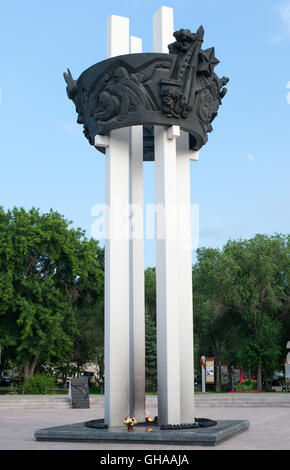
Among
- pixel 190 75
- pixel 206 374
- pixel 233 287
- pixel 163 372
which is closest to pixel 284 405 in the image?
pixel 206 374

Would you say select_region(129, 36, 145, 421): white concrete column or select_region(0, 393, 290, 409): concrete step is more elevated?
select_region(129, 36, 145, 421): white concrete column

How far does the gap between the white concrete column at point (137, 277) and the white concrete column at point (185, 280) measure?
3.18ft

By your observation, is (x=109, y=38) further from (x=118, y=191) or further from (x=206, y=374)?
(x=206, y=374)

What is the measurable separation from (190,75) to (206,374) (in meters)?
24.6

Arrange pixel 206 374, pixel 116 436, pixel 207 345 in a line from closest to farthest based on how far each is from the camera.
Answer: pixel 116 436 < pixel 206 374 < pixel 207 345

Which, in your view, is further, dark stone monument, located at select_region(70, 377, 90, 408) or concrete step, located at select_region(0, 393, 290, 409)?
concrete step, located at select_region(0, 393, 290, 409)

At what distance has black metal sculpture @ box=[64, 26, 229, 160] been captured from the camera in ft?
42.3

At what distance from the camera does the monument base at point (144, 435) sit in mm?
10859

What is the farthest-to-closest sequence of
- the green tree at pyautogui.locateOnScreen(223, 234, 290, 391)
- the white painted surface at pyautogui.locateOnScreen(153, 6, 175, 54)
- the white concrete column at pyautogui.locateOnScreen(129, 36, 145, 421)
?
1. the green tree at pyautogui.locateOnScreen(223, 234, 290, 391)
2. the white painted surface at pyautogui.locateOnScreen(153, 6, 175, 54)
3. the white concrete column at pyautogui.locateOnScreen(129, 36, 145, 421)

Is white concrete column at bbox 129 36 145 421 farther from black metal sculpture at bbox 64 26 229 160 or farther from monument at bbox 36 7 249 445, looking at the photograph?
black metal sculpture at bbox 64 26 229 160

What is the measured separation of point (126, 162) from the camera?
543 inches

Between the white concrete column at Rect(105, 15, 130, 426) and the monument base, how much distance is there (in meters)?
0.89

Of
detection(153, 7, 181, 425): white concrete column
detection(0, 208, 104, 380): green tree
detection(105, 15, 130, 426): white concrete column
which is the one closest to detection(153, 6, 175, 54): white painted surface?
detection(153, 7, 181, 425): white concrete column

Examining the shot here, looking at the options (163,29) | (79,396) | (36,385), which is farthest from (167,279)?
(36,385)
